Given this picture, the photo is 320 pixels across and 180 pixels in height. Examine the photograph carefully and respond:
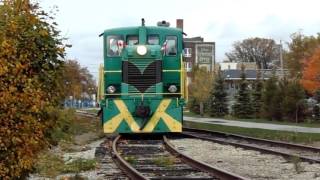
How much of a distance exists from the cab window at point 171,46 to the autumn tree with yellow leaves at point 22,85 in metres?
12.8

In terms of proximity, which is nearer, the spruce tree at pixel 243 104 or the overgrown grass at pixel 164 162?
the overgrown grass at pixel 164 162

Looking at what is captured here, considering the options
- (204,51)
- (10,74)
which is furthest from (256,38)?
(10,74)

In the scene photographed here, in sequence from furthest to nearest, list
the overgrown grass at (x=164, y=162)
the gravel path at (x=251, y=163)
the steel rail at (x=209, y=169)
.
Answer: the overgrown grass at (x=164, y=162) < the gravel path at (x=251, y=163) < the steel rail at (x=209, y=169)

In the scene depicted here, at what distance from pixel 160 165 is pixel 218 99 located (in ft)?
126

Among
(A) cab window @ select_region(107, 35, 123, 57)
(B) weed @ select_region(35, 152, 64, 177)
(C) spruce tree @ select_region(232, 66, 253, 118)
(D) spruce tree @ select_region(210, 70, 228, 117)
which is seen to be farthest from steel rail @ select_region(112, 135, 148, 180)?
(D) spruce tree @ select_region(210, 70, 228, 117)

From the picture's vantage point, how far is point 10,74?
6.99 meters

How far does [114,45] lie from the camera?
69.8ft

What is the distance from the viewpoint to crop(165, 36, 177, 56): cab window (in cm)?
2107

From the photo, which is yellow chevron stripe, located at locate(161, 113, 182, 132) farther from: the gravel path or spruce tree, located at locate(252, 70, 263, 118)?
spruce tree, located at locate(252, 70, 263, 118)

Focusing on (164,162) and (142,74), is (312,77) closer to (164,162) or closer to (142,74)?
(142,74)

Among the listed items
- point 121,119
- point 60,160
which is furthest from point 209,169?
point 121,119

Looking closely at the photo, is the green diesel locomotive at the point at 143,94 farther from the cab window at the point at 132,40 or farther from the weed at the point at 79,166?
the weed at the point at 79,166

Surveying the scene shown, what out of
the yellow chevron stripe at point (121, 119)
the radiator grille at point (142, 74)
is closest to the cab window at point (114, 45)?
the radiator grille at point (142, 74)

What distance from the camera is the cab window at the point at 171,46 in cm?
2107
